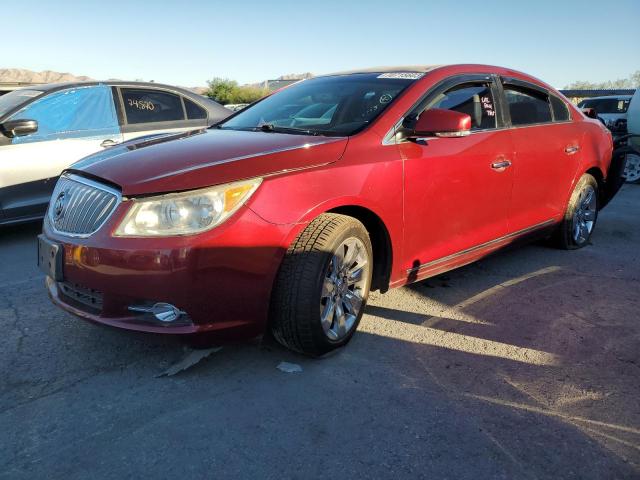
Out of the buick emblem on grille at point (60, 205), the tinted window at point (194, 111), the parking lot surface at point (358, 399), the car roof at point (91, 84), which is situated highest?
the car roof at point (91, 84)

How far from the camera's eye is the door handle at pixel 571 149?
4.58 m

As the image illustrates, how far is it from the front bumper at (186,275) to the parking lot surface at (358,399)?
0.52 feet

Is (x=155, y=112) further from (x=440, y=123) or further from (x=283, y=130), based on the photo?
(x=440, y=123)

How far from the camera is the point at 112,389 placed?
2.63 m

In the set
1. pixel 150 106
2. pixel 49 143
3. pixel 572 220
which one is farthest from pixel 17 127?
pixel 572 220

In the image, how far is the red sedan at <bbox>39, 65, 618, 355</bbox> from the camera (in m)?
2.48

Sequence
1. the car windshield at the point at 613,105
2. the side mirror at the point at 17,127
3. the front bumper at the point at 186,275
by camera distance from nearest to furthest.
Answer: the front bumper at the point at 186,275 → the side mirror at the point at 17,127 → the car windshield at the point at 613,105

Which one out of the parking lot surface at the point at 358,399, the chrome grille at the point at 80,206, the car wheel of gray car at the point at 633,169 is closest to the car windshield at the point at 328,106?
the chrome grille at the point at 80,206

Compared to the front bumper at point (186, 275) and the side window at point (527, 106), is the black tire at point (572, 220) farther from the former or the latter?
the front bumper at point (186, 275)

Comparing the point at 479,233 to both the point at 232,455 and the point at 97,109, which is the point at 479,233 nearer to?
the point at 232,455

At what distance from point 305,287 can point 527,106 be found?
275 cm

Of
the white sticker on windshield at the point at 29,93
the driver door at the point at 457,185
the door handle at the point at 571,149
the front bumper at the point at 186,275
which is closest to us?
the front bumper at the point at 186,275

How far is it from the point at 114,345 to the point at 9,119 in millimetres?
3360

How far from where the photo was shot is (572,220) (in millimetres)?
4898
